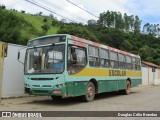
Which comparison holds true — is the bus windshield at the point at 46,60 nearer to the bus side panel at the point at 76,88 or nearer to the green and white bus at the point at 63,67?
the green and white bus at the point at 63,67

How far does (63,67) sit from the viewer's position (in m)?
13.0

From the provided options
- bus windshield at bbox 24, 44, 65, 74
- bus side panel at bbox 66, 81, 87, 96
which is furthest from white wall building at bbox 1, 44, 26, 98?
bus side panel at bbox 66, 81, 87, 96

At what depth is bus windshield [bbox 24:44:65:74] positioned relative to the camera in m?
13.1

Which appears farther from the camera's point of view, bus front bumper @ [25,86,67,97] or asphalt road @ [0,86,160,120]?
bus front bumper @ [25,86,67,97]

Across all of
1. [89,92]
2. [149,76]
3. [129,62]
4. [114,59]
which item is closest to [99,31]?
[149,76]

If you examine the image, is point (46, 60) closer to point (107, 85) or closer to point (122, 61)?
point (107, 85)

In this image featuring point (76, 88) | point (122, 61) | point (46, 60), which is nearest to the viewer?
point (46, 60)

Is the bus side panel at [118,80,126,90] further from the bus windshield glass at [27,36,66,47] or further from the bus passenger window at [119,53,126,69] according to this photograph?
the bus windshield glass at [27,36,66,47]

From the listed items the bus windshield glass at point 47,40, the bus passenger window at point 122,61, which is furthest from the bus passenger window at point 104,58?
the bus windshield glass at point 47,40

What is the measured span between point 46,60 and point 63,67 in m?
0.93

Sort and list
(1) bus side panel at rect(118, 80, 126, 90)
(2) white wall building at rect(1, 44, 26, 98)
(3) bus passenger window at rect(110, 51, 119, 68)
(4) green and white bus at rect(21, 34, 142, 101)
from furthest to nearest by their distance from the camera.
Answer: (1) bus side panel at rect(118, 80, 126, 90), (3) bus passenger window at rect(110, 51, 119, 68), (2) white wall building at rect(1, 44, 26, 98), (4) green and white bus at rect(21, 34, 142, 101)

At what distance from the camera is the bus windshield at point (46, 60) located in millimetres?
13148

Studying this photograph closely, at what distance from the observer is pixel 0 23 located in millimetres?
46062

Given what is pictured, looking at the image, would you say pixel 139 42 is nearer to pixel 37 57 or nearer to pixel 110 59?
pixel 110 59
